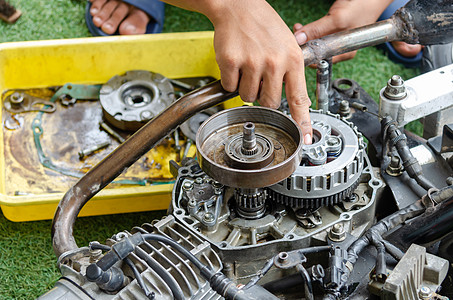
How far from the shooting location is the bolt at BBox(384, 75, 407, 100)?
5.93 ft

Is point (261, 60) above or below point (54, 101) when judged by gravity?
above

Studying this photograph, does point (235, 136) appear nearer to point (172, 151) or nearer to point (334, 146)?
point (334, 146)

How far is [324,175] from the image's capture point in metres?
1.56

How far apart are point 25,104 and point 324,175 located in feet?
5.80

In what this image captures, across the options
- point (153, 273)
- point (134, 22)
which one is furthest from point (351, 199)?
point (134, 22)

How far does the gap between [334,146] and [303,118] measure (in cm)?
12

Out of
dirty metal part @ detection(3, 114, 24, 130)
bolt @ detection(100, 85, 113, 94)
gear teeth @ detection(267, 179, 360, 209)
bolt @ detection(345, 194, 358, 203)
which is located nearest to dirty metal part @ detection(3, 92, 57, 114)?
dirty metal part @ detection(3, 114, 24, 130)

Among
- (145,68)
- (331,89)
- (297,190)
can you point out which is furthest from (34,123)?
(297,190)

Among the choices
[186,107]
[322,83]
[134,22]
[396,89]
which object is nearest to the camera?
[186,107]

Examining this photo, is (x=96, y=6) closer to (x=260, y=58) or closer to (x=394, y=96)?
(x=260, y=58)

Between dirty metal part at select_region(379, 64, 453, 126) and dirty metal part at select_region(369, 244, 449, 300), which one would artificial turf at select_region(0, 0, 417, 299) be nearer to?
dirty metal part at select_region(379, 64, 453, 126)

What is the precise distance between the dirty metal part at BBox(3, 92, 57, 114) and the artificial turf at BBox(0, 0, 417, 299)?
1.78ft

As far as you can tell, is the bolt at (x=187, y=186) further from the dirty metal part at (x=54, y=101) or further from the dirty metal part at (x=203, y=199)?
the dirty metal part at (x=54, y=101)

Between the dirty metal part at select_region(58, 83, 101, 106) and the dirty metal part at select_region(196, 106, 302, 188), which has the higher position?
the dirty metal part at select_region(196, 106, 302, 188)
